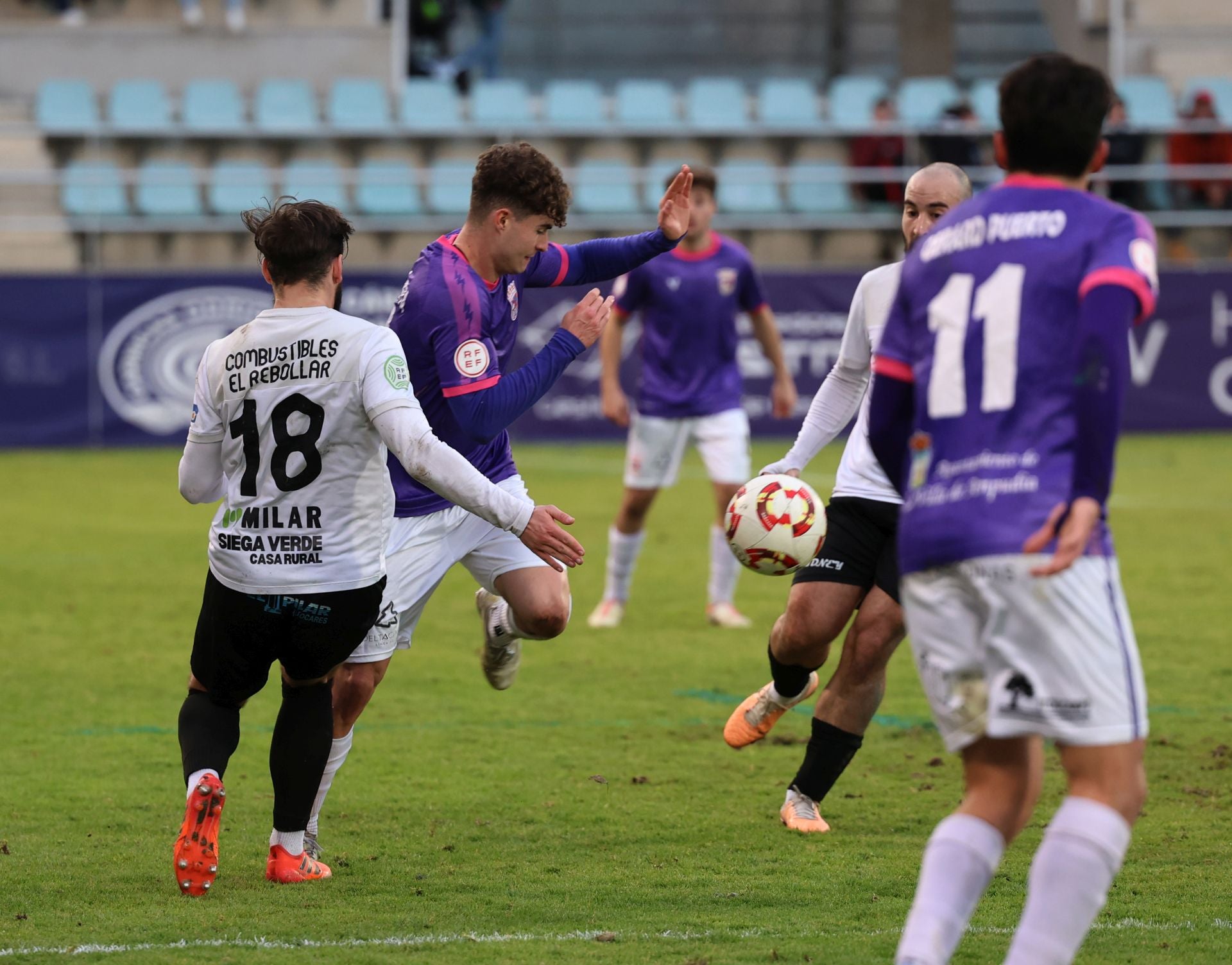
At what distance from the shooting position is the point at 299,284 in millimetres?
4527

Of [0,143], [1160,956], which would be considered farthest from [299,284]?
[0,143]

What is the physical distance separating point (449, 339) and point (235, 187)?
17218 mm

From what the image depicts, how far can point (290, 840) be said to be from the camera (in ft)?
15.4

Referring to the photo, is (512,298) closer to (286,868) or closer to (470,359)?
(470,359)

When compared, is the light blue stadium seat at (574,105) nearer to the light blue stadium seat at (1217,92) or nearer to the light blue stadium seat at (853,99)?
the light blue stadium seat at (853,99)

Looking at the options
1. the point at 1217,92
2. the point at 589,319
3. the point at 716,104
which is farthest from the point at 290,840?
the point at 1217,92

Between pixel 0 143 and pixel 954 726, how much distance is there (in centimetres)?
2058

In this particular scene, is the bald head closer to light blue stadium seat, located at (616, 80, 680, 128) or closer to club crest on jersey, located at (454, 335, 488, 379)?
club crest on jersey, located at (454, 335, 488, 379)

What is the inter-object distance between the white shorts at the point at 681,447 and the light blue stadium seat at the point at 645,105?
538 inches

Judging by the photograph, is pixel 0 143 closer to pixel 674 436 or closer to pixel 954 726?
pixel 674 436

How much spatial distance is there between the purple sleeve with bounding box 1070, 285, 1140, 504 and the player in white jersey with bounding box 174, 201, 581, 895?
167 centimetres

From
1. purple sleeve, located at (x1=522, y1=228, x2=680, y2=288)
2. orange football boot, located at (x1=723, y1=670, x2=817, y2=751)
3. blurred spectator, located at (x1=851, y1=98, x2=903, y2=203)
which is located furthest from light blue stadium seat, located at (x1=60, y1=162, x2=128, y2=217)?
orange football boot, located at (x1=723, y1=670, x2=817, y2=751)

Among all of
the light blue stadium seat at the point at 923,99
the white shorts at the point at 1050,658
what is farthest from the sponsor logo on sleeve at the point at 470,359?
the light blue stadium seat at the point at 923,99

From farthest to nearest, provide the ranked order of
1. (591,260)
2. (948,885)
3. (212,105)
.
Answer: (212,105)
(591,260)
(948,885)
